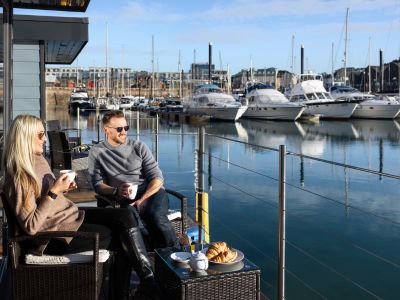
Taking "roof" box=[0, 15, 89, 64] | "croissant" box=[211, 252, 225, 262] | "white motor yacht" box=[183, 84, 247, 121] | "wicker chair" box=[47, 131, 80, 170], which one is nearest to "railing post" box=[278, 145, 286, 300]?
"croissant" box=[211, 252, 225, 262]

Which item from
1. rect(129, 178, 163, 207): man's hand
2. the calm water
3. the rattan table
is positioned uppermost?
rect(129, 178, 163, 207): man's hand

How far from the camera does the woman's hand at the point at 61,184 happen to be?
8.82 ft

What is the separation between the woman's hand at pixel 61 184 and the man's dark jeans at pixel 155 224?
36.9 inches

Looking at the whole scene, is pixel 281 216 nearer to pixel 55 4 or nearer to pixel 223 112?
pixel 55 4

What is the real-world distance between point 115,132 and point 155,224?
0.82m

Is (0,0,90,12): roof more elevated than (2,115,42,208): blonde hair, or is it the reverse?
(0,0,90,12): roof

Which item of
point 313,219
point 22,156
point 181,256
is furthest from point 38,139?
point 313,219

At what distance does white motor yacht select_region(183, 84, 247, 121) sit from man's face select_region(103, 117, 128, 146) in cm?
4317

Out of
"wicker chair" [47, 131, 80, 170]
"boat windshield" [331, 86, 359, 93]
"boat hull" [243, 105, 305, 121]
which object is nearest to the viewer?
"wicker chair" [47, 131, 80, 170]

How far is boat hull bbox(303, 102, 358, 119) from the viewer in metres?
47.2

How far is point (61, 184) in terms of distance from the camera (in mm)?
2689

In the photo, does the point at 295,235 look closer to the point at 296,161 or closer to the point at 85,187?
the point at 85,187

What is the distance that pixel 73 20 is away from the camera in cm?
888

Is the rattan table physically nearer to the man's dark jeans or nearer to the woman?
the woman
